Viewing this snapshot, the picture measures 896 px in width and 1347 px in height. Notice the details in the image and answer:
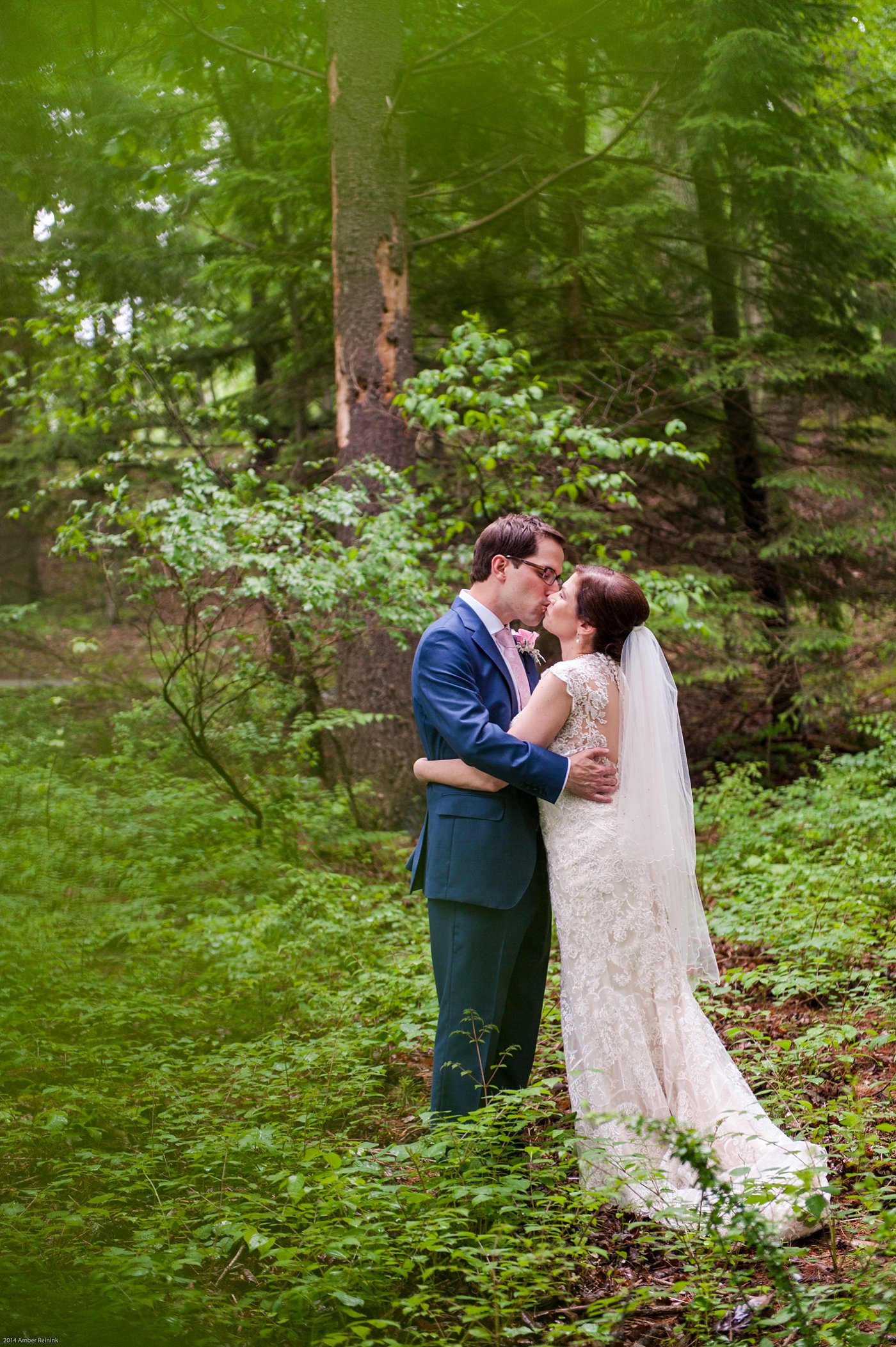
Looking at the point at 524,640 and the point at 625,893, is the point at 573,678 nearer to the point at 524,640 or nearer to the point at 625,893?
the point at 524,640

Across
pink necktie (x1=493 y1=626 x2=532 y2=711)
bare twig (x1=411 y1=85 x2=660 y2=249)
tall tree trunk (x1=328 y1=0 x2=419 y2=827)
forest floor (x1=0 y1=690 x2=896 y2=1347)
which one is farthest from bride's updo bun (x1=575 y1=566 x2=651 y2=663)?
bare twig (x1=411 y1=85 x2=660 y2=249)

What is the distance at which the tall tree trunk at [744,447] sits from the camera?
9516 millimetres

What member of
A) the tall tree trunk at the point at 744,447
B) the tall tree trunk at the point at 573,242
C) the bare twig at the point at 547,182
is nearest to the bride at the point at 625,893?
the tall tree trunk at the point at 744,447

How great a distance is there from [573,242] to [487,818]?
8.06 m

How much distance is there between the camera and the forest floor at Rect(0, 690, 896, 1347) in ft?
7.73

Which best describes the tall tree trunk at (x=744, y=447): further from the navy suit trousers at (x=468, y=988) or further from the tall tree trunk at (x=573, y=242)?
the navy suit trousers at (x=468, y=988)

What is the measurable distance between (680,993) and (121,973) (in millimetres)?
3039

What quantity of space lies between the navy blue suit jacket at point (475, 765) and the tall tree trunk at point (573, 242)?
6915 millimetres

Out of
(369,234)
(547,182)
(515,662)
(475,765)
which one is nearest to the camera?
(475,765)

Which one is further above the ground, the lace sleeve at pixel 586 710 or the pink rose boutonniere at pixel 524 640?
the pink rose boutonniere at pixel 524 640

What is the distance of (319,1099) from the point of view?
12.8ft

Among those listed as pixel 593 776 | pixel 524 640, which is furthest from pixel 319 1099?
pixel 524 640

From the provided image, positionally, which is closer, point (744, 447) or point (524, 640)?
point (524, 640)

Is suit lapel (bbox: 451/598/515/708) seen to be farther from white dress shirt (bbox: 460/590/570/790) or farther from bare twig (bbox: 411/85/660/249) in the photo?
bare twig (bbox: 411/85/660/249)
